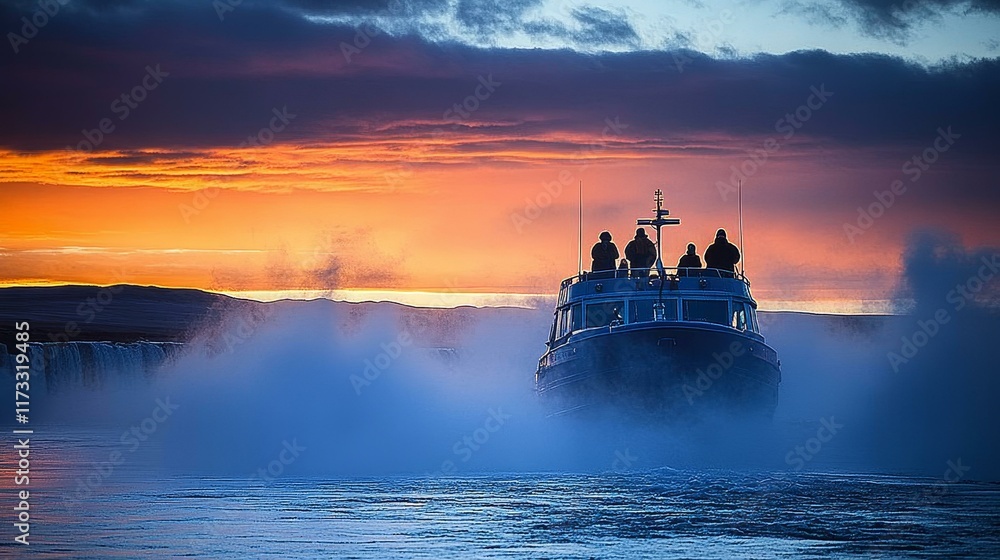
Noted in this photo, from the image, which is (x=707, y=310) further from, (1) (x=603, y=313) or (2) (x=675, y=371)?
(2) (x=675, y=371)

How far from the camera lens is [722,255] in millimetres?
36500

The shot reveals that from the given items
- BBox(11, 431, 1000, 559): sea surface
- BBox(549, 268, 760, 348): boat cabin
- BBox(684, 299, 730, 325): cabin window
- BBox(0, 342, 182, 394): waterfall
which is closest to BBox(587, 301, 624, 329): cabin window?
BBox(549, 268, 760, 348): boat cabin

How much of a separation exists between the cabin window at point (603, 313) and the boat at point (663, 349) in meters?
0.03

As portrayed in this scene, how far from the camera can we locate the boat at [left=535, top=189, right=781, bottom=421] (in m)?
32.4

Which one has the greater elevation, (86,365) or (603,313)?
(86,365)

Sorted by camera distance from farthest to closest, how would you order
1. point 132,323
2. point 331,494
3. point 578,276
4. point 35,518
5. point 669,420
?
point 132,323 < point 578,276 < point 669,420 < point 331,494 < point 35,518

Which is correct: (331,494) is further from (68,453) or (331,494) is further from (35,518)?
(68,453)

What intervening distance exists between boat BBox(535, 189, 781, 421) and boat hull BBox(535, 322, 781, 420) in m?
0.02

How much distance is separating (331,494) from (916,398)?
1122 inches

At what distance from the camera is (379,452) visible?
33.8m

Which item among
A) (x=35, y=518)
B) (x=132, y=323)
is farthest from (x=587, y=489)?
(x=132, y=323)

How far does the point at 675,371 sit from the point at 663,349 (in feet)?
1.87

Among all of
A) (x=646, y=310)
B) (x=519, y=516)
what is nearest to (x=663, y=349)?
(x=646, y=310)

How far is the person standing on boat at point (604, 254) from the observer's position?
122 feet
